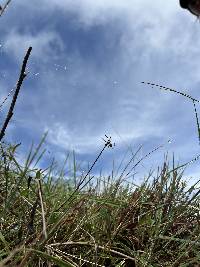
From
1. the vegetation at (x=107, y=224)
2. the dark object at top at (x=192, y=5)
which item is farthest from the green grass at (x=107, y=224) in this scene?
the dark object at top at (x=192, y=5)

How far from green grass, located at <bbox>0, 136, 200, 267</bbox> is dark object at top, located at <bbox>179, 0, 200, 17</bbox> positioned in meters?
0.72

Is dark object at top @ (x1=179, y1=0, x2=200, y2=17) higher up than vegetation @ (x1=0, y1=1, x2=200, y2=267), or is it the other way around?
dark object at top @ (x1=179, y1=0, x2=200, y2=17)

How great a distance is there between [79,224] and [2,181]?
0.56m

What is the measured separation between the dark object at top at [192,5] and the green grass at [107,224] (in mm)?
716

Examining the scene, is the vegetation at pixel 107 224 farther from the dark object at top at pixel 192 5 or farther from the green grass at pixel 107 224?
the dark object at top at pixel 192 5

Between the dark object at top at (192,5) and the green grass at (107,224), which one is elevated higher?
the dark object at top at (192,5)

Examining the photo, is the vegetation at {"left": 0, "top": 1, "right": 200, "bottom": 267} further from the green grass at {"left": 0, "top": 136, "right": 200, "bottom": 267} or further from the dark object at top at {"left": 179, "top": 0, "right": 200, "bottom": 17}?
the dark object at top at {"left": 179, "top": 0, "right": 200, "bottom": 17}

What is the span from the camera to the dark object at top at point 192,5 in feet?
7.29

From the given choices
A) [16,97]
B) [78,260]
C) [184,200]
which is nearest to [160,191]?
[184,200]

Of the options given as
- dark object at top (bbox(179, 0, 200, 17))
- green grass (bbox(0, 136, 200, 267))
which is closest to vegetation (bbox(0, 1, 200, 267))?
green grass (bbox(0, 136, 200, 267))

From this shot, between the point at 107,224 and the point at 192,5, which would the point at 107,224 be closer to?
the point at 107,224

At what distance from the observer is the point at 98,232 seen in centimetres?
254

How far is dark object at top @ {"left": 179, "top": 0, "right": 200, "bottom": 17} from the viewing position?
2223 mm

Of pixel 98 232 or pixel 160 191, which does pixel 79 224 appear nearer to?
pixel 98 232
